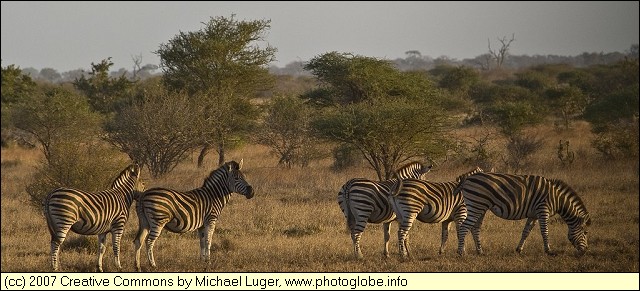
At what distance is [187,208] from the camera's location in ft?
→ 32.7

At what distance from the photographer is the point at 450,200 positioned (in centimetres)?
1077

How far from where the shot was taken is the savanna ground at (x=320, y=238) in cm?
995

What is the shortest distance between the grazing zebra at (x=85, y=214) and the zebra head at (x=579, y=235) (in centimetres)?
609

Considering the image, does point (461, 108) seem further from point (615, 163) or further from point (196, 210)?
point (196, 210)

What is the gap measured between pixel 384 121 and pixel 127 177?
26.7ft

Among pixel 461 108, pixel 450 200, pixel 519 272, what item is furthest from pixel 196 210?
pixel 461 108

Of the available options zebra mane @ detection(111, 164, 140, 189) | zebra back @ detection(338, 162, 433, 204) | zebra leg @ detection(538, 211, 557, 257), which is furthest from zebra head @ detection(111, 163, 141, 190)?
zebra leg @ detection(538, 211, 557, 257)

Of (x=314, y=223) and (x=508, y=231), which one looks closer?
(x=508, y=231)

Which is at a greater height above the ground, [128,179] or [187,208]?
[128,179]

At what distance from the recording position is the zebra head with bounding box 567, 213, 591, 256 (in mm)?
10688

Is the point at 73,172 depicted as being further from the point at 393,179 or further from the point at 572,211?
the point at 572,211

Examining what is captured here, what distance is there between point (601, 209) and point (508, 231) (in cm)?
295

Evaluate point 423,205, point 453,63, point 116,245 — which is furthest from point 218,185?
point 453,63

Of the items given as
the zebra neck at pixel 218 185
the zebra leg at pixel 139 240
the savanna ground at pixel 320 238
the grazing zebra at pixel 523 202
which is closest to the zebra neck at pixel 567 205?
the grazing zebra at pixel 523 202
